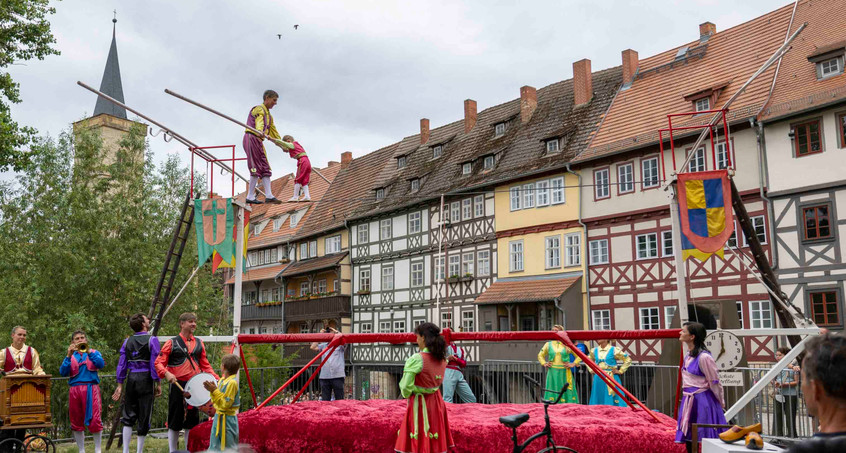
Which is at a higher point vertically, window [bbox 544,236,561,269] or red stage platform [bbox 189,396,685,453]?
window [bbox 544,236,561,269]

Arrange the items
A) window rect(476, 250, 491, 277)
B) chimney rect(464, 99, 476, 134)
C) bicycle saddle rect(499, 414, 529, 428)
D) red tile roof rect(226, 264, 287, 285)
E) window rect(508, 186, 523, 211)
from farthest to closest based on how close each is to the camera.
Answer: red tile roof rect(226, 264, 287, 285) → chimney rect(464, 99, 476, 134) → window rect(476, 250, 491, 277) → window rect(508, 186, 523, 211) → bicycle saddle rect(499, 414, 529, 428)

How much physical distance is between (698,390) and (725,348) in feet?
6.23

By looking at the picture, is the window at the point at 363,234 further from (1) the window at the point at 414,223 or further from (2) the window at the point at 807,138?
(2) the window at the point at 807,138

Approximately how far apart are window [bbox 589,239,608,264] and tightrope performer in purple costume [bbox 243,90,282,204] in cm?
1863

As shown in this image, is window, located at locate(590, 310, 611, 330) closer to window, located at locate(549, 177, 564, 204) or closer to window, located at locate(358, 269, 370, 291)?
window, located at locate(549, 177, 564, 204)

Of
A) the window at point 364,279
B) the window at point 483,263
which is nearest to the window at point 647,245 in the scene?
the window at point 483,263

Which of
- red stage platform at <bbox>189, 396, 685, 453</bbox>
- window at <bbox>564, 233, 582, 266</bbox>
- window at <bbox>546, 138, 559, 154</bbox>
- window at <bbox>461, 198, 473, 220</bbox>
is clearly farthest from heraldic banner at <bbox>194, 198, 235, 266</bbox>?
window at <bbox>461, 198, 473, 220</bbox>

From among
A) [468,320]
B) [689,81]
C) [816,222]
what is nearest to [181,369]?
[816,222]

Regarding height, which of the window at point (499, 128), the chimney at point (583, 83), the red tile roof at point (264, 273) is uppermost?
the chimney at point (583, 83)

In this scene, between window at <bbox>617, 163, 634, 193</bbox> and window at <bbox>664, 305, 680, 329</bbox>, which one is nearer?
window at <bbox>664, 305, 680, 329</bbox>

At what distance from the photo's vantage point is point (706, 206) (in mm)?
12570

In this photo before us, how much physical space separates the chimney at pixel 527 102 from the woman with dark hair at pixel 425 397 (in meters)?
28.3

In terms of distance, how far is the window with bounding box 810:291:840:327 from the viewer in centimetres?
2180

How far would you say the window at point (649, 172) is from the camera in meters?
26.2
